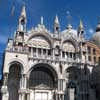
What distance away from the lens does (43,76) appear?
4397 centimetres

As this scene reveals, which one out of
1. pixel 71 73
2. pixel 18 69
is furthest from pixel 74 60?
pixel 18 69

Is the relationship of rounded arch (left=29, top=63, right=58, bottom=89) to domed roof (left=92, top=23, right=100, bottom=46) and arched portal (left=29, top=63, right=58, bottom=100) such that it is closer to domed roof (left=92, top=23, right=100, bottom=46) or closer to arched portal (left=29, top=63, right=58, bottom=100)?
arched portal (left=29, top=63, right=58, bottom=100)

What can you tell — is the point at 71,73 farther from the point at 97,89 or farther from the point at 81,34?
the point at 81,34

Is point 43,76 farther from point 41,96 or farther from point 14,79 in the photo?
point 14,79

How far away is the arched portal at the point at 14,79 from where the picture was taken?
40188mm

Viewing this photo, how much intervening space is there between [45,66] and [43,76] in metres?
2.17

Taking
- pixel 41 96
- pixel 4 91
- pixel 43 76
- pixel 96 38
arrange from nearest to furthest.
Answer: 1. pixel 4 91
2. pixel 41 96
3. pixel 43 76
4. pixel 96 38

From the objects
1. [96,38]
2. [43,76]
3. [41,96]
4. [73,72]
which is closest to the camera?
[41,96]

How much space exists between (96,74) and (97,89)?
342cm

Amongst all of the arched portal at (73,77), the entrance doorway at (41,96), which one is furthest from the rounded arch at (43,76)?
the arched portal at (73,77)

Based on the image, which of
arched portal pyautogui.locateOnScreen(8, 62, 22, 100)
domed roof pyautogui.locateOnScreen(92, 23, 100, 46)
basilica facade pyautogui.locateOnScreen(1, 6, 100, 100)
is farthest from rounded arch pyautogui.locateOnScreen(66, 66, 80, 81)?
domed roof pyautogui.locateOnScreen(92, 23, 100, 46)

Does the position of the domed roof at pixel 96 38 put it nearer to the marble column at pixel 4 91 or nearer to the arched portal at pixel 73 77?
the arched portal at pixel 73 77

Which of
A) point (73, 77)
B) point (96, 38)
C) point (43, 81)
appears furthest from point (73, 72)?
point (96, 38)

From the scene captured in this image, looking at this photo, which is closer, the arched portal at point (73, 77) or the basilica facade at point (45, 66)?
the basilica facade at point (45, 66)
